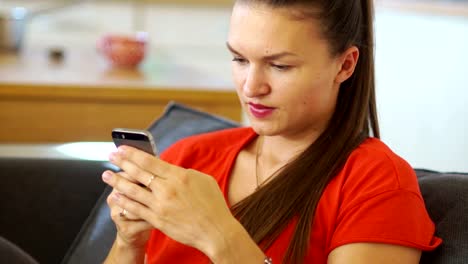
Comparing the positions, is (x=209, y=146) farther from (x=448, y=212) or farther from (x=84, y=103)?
(x=84, y=103)

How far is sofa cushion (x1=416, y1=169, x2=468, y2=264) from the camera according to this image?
1135 millimetres

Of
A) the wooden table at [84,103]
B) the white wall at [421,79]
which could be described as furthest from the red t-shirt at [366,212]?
the white wall at [421,79]

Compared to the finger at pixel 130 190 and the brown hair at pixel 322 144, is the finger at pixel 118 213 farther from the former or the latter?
the brown hair at pixel 322 144

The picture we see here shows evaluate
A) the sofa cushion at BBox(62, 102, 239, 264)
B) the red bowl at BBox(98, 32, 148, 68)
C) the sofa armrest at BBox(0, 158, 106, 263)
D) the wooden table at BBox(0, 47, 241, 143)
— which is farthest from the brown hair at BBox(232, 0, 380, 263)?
the red bowl at BBox(98, 32, 148, 68)

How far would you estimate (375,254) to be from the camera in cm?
108

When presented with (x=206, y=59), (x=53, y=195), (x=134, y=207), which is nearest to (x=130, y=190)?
(x=134, y=207)

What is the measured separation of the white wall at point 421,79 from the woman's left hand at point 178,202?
2639 mm

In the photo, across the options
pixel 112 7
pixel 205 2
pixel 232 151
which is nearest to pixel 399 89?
pixel 205 2

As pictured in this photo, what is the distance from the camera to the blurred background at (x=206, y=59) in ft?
7.57

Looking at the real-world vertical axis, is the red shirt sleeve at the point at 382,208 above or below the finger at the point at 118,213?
above

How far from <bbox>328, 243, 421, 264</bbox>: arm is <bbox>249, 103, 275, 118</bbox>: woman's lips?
21 cm

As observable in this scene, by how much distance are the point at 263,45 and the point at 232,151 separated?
27cm

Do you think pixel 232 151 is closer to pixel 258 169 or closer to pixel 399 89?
pixel 258 169

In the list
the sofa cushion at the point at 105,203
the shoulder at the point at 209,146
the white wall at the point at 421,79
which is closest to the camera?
the shoulder at the point at 209,146
